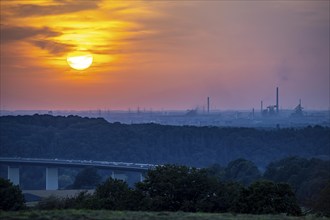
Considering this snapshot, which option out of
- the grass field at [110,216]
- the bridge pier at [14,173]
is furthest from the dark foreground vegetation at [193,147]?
the grass field at [110,216]

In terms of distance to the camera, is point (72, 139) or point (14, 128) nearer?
point (72, 139)

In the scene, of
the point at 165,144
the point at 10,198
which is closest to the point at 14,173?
the point at 165,144

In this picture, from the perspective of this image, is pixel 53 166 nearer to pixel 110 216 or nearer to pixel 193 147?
pixel 193 147

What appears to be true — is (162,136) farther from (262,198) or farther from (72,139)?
(262,198)

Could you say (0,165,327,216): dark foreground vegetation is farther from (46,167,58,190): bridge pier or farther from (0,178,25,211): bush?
(46,167,58,190): bridge pier

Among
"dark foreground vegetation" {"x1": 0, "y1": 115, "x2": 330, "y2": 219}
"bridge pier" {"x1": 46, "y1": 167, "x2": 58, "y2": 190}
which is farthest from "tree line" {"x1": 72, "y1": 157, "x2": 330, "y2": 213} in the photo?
"bridge pier" {"x1": 46, "y1": 167, "x2": 58, "y2": 190}

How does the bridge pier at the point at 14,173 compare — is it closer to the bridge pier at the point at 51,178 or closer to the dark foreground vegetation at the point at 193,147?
the bridge pier at the point at 51,178

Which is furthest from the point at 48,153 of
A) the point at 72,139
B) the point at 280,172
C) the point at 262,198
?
the point at 262,198
